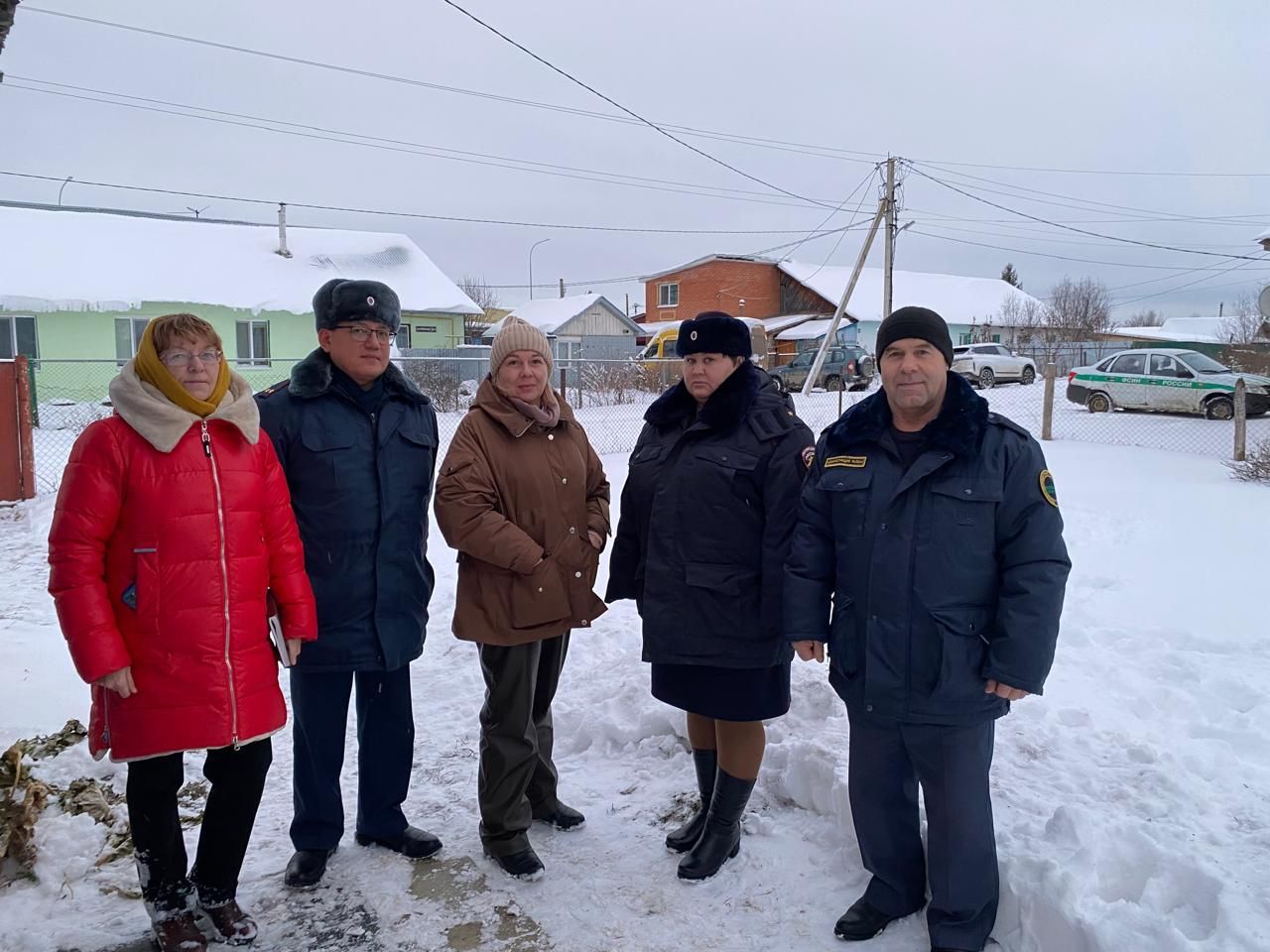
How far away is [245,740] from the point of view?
8.50 ft

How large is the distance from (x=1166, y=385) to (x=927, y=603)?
18096 mm

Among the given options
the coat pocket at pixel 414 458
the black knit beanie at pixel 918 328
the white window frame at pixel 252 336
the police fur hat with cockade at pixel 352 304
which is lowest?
the coat pocket at pixel 414 458

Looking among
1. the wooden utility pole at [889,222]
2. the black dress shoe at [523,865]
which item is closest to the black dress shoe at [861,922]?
the black dress shoe at [523,865]

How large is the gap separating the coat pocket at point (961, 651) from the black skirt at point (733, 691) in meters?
0.66

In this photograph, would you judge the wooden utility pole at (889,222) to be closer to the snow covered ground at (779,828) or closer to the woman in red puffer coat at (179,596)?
the snow covered ground at (779,828)

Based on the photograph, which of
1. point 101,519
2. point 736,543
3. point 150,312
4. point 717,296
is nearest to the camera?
point 101,519

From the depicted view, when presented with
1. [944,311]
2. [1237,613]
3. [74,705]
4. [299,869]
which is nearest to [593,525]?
[299,869]

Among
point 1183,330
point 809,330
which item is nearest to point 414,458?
point 809,330

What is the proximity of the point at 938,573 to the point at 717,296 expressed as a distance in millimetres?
37783

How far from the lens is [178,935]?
2.62 metres

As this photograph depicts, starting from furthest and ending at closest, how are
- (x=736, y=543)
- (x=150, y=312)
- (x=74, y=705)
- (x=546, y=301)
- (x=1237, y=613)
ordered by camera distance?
1. (x=546, y=301)
2. (x=150, y=312)
3. (x=1237, y=613)
4. (x=74, y=705)
5. (x=736, y=543)

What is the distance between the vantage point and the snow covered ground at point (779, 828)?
2.55m

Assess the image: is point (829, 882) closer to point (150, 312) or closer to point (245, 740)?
point (245, 740)

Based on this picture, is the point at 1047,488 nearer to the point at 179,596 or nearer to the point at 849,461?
the point at 849,461
